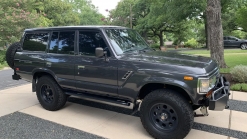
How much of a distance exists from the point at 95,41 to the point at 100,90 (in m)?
0.95

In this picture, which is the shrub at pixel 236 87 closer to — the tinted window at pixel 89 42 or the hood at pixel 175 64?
the hood at pixel 175 64

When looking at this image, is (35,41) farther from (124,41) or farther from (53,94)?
(124,41)

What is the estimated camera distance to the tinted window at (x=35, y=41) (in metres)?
4.62

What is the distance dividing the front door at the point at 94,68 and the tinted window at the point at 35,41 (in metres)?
1.06

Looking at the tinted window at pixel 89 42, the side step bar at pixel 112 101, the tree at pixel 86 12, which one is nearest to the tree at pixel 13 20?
the tinted window at pixel 89 42

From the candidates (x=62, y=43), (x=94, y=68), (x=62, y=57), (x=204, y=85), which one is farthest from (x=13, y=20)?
(x=204, y=85)

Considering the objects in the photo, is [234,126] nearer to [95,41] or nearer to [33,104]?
[95,41]

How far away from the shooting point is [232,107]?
4570 mm

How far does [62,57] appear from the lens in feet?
13.9

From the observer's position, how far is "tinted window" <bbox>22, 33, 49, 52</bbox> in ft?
15.1

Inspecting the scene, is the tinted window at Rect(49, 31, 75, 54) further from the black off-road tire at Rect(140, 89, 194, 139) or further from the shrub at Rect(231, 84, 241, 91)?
the shrub at Rect(231, 84, 241, 91)

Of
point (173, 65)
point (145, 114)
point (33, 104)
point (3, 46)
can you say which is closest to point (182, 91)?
point (173, 65)

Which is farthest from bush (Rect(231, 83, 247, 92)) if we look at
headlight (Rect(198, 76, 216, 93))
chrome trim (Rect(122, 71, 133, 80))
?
chrome trim (Rect(122, 71, 133, 80))

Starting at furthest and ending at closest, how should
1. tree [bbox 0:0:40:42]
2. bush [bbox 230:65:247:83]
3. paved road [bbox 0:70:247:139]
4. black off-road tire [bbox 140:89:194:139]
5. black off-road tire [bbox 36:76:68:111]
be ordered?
tree [bbox 0:0:40:42] → bush [bbox 230:65:247:83] → black off-road tire [bbox 36:76:68:111] → paved road [bbox 0:70:247:139] → black off-road tire [bbox 140:89:194:139]
